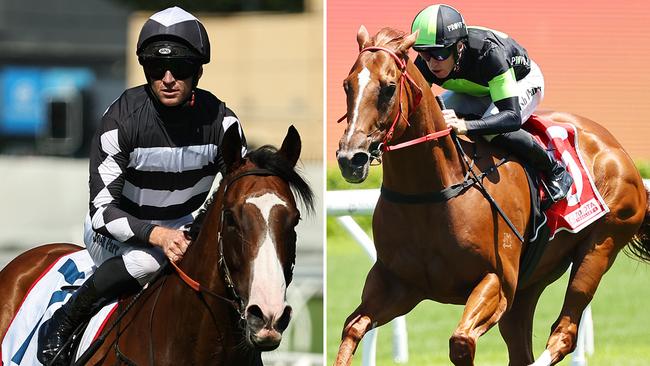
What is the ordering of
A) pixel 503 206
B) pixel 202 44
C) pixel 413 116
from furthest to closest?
1. pixel 503 206
2. pixel 413 116
3. pixel 202 44

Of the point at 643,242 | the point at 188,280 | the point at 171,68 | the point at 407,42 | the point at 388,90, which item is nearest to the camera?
the point at 188,280

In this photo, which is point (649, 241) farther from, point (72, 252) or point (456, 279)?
point (72, 252)

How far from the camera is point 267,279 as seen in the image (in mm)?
3123

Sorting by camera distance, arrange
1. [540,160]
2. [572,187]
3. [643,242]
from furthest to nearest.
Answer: [643,242] < [572,187] < [540,160]

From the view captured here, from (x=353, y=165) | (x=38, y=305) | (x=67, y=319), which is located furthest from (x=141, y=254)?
(x=353, y=165)

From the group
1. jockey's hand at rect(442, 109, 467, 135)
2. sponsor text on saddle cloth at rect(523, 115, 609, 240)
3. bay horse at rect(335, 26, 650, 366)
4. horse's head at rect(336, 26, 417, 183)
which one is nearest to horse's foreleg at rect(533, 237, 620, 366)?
bay horse at rect(335, 26, 650, 366)

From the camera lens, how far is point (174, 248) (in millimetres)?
3617

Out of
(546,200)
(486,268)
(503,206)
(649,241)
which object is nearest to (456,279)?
(486,268)

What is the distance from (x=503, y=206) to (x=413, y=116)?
714mm

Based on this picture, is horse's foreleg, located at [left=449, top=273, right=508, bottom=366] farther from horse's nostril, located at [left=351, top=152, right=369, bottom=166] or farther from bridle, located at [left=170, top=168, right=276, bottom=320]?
bridle, located at [left=170, top=168, right=276, bottom=320]

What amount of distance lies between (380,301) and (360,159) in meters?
0.94

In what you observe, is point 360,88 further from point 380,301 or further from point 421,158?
point 380,301

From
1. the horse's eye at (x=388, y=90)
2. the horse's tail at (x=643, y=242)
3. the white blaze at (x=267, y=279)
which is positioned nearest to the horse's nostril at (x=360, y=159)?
the horse's eye at (x=388, y=90)

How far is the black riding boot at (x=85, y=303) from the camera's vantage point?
12.6ft
